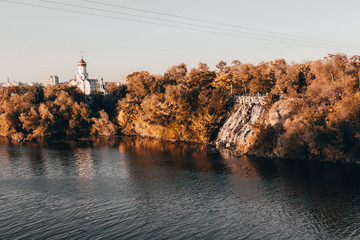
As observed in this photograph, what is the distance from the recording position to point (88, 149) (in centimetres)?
9812

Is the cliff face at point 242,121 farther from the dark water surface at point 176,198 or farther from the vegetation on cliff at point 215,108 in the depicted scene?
the dark water surface at point 176,198

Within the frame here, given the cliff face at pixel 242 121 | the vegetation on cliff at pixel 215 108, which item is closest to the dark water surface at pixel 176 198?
the vegetation on cliff at pixel 215 108

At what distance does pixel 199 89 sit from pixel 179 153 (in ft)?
128

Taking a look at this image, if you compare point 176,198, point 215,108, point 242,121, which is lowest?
point 176,198

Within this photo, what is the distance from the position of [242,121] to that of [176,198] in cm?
5138

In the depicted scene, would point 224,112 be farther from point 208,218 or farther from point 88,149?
point 208,218

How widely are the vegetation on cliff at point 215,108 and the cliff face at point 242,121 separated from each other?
11.3ft

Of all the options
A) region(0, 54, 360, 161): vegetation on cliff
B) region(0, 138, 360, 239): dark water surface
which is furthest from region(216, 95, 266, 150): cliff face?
region(0, 138, 360, 239): dark water surface

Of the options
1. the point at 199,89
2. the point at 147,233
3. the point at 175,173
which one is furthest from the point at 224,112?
the point at 147,233

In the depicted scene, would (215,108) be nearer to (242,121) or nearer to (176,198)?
(242,121)

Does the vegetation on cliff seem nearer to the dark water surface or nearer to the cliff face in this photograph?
the cliff face

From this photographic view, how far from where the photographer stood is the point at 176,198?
2092 inches

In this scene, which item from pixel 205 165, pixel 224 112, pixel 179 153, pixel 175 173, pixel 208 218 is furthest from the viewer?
pixel 224 112

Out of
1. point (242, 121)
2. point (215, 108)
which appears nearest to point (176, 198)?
point (242, 121)
